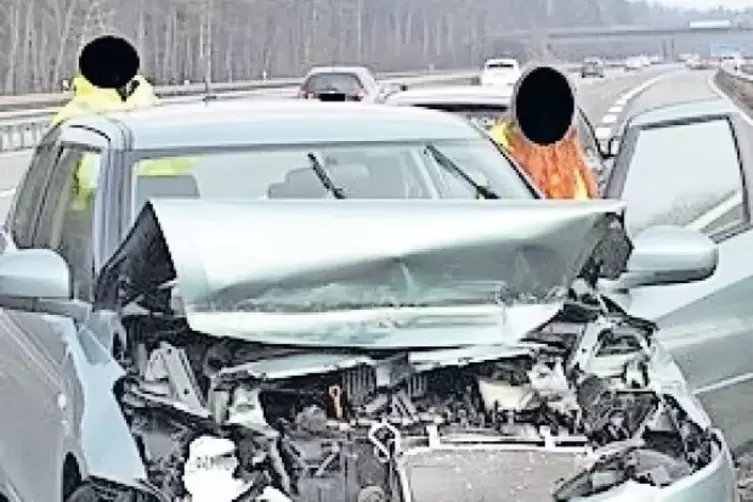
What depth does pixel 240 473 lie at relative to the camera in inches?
167

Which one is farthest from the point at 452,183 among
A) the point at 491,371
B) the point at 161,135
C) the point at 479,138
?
the point at 491,371

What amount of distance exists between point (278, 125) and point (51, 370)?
118 cm

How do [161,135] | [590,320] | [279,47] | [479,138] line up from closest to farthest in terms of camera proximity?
[590,320] → [161,135] → [479,138] → [279,47]

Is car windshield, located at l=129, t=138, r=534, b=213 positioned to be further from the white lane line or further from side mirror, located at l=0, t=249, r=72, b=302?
the white lane line

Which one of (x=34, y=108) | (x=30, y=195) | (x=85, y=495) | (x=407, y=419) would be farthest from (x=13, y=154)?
(x=407, y=419)

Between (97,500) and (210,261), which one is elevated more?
(210,261)

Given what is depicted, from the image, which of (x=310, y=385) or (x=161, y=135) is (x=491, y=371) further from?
(x=161, y=135)

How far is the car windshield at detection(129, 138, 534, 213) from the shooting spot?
18.3 ft

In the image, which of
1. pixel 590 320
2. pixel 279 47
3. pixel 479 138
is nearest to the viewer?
pixel 590 320

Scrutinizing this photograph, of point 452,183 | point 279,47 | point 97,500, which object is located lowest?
point 279,47

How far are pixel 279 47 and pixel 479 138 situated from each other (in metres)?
90.7

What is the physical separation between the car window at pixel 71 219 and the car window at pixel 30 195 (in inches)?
4.5

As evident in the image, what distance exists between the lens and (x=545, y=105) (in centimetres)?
626

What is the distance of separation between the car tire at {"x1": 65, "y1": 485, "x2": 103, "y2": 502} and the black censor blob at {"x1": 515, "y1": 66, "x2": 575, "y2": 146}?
234 centimetres
